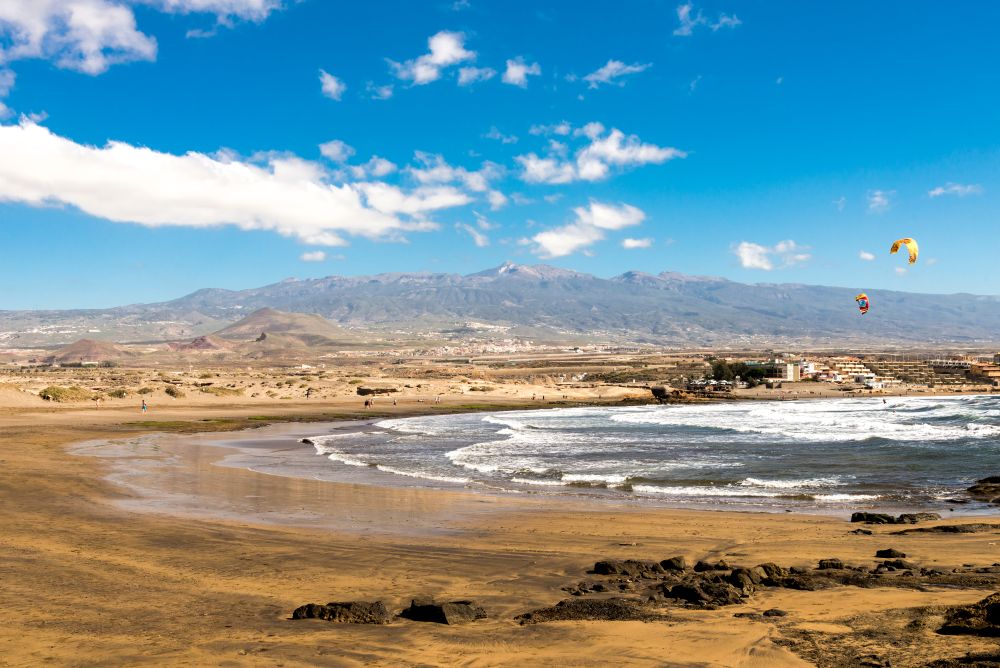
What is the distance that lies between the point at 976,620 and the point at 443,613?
21.2 ft

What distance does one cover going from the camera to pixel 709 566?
1220 centimetres

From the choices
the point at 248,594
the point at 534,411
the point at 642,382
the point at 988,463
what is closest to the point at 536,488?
the point at 248,594

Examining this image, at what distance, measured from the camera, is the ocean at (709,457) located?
22.0 metres

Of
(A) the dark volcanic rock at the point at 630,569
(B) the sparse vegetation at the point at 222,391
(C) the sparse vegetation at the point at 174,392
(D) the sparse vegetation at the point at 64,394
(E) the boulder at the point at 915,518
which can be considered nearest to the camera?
(A) the dark volcanic rock at the point at 630,569

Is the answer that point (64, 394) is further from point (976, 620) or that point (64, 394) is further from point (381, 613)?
point (976, 620)

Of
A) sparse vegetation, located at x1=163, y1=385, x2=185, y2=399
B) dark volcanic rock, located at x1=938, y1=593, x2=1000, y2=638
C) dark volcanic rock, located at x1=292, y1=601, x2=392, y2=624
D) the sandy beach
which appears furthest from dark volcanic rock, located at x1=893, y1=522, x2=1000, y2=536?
sparse vegetation, located at x1=163, y1=385, x2=185, y2=399

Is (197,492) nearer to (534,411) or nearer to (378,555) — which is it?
(378,555)

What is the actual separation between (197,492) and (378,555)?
1075cm

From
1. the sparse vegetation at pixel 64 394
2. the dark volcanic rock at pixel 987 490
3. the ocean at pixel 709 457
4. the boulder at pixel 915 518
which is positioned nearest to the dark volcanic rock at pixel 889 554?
the boulder at pixel 915 518

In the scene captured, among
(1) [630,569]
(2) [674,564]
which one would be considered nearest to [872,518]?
(2) [674,564]

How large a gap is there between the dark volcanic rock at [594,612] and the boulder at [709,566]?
2.45 m

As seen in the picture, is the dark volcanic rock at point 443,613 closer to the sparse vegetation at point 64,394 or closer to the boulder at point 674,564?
the boulder at point 674,564

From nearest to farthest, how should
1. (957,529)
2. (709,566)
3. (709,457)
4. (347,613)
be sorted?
(347,613)
(709,566)
(957,529)
(709,457)

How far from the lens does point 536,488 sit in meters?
23.5
